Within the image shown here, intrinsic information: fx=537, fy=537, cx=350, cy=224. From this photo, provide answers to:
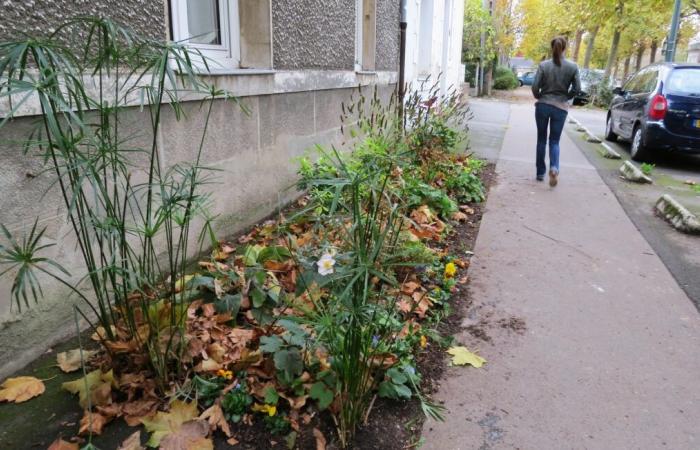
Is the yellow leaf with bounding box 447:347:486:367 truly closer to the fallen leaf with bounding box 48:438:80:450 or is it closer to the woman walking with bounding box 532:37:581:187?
the fallen leaf with bounding box 48:438:80:450

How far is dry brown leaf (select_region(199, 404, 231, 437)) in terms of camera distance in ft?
7.16

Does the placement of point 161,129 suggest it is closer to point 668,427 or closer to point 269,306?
point 269,306

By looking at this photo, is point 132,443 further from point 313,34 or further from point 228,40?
point 313,34

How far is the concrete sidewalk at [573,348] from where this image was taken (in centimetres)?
236

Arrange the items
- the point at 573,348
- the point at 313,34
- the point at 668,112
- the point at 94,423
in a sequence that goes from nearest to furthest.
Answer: the point at 94,423
the point at 573,348
the point at 313,34
the point at 668,112

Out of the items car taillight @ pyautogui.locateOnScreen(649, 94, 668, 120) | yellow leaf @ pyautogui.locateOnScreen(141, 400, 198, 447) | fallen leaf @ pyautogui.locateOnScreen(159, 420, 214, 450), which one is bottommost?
fallen leaf @ pyautogui.locateOnScreen(159, 420, 214, 450)


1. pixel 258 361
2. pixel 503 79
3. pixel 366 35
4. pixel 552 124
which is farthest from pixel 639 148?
pixel 503 79

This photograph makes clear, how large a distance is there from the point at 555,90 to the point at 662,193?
197 cm

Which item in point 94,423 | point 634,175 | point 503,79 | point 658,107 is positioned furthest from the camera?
point 503,79

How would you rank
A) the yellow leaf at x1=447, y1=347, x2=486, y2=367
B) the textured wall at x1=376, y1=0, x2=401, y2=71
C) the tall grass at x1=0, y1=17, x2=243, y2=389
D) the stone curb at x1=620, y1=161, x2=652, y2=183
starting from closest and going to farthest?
the tall grass at x1=0, y1=17, x2=243, y2=389 < the yellow leaf at x1=447, y1=347, x2=486, y2=367 < the stone curb at x1=620, y1=161, x2=652, y2=183 < the textured wall at x1=376, y1=0, x2=401, y2=71

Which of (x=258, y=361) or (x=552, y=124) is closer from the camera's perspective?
(x=258, y=361)

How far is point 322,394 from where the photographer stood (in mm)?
2244

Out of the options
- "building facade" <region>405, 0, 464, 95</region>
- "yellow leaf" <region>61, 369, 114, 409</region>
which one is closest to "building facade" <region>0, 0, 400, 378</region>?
"yellow leaf" <region>61, 369, 114, 409</region>

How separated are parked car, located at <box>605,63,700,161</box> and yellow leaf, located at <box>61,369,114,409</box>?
8732mm
